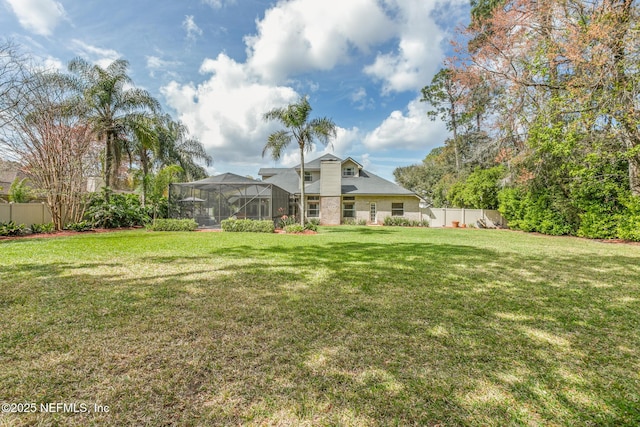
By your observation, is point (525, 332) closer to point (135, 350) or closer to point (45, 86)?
point (135, 350)

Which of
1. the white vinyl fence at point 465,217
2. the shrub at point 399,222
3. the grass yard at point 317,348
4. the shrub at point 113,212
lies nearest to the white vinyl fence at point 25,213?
the shrub at point 113,212

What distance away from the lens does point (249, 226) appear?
15.1 m

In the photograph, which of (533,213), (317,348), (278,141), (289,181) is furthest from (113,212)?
(533,213)

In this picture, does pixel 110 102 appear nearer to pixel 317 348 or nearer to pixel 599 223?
pixel 317 348

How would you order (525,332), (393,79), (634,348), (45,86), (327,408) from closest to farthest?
(327,408) → (634,348) → (525,332) → (45,86) → (393,79)

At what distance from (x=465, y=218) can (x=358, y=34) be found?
16471 mm

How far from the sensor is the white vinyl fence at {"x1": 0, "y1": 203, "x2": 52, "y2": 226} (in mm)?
13047

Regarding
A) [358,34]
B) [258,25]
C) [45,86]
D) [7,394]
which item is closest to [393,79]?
[358,34]

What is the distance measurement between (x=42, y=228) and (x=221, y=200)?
26.9 feet

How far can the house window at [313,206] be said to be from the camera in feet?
77.0

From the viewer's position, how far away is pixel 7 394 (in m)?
2.08

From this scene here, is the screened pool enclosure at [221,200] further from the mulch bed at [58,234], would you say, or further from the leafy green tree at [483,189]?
the leafy green tree at [483,189]

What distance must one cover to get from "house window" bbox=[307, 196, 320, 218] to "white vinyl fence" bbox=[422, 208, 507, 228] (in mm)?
8812

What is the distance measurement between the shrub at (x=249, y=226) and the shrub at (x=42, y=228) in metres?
7.72
